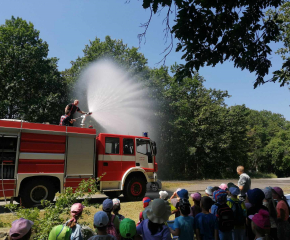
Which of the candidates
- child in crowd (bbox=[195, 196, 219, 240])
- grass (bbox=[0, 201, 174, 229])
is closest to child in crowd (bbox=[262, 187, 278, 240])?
child in crowd (bbox=[195, 196, 219, 240])

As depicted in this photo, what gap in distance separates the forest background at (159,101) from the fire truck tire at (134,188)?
50.1ft

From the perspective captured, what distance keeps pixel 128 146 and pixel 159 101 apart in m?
18.9

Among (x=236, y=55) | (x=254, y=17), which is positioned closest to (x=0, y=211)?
(x=236, y=55)

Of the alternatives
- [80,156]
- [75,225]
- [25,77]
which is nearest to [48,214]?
[75,225]

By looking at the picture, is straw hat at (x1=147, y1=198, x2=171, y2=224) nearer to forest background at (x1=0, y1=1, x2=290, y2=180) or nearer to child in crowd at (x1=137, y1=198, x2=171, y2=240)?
child in crowd at (x1=137, y1=198, x2=171, y2=240)

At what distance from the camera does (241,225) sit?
4332 millimetres

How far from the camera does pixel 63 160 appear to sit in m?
9.16

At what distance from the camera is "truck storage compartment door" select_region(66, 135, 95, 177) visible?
366 inches

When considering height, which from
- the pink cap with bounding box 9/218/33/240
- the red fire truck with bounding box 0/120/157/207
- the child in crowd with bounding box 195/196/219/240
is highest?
the red fire truck with bounding box 0/120/157/207

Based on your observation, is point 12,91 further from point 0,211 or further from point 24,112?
point 0,211

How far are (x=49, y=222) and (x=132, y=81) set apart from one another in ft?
81.5

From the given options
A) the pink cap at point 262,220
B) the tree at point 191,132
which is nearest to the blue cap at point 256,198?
the pink cap at point 262,220

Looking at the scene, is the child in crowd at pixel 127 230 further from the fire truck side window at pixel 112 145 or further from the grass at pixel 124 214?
the fire truck side window at pixel 112 145

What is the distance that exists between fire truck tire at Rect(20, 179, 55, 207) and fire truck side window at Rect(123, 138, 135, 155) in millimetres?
3257
